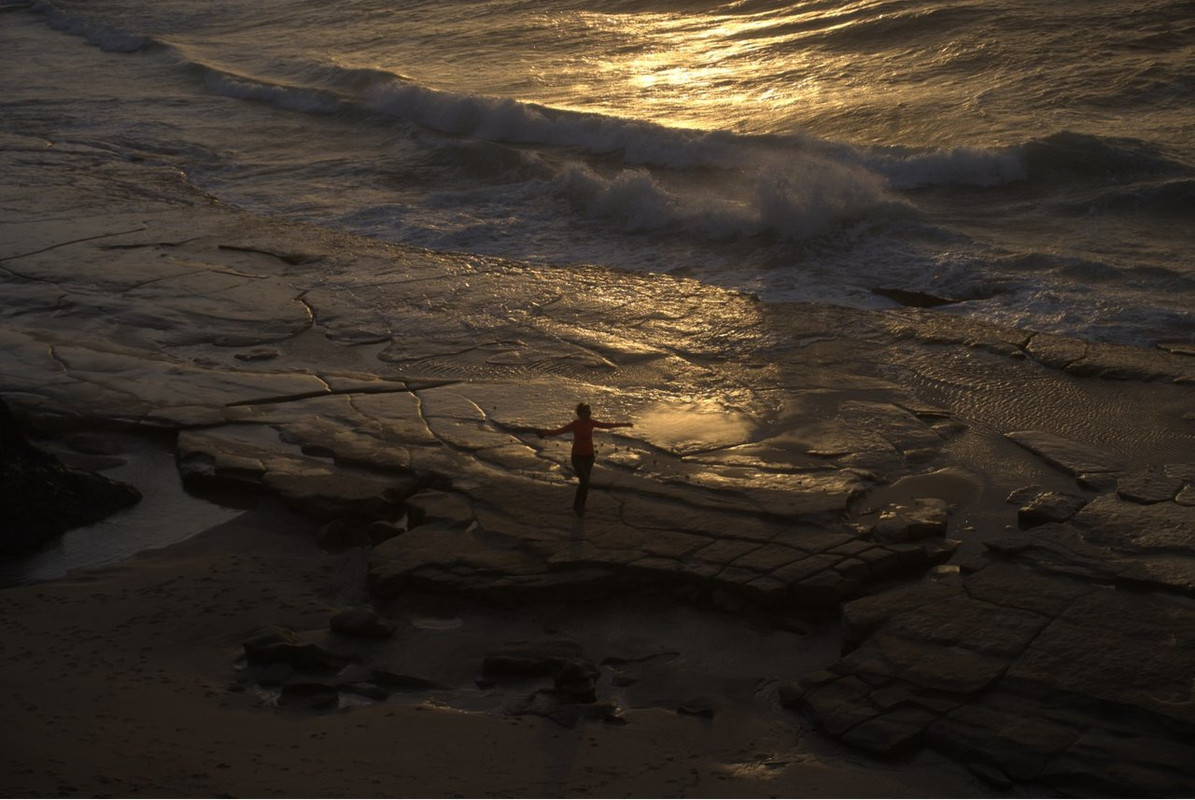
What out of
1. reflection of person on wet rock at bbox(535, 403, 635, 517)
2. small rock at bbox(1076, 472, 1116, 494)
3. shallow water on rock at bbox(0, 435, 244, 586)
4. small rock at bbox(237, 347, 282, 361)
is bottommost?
shallow water on rock at bbox(0, 435, 244, 586)

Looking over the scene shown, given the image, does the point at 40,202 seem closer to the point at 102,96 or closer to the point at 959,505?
the point at 102,96

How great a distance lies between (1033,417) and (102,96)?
670 inches

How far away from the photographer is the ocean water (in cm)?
1105

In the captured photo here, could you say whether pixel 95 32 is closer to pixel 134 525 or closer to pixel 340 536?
pixel 134 525

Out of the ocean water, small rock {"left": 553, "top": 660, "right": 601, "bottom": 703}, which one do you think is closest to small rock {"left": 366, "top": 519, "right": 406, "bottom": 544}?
small rock {"left": 553, "top": 660, "right": 601, "bottom": 703}

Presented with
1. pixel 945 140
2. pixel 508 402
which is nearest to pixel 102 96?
pixel 945 140

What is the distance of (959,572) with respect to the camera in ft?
18.5

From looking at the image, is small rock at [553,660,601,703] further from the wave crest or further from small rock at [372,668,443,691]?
the wave crest

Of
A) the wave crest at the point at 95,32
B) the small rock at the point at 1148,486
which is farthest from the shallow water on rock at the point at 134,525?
the wave crest at the point at 95,32

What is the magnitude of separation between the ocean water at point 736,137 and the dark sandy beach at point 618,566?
1780 mm

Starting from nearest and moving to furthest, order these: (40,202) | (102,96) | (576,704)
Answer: (576,704) → (40,202) → (102,96)

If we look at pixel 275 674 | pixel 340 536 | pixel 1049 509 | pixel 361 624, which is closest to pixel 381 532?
pixel 340 536

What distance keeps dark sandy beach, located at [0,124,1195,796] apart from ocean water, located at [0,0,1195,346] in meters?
1.78

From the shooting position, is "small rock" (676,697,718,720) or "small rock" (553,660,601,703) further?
"small rock" (553,660,601,703)
